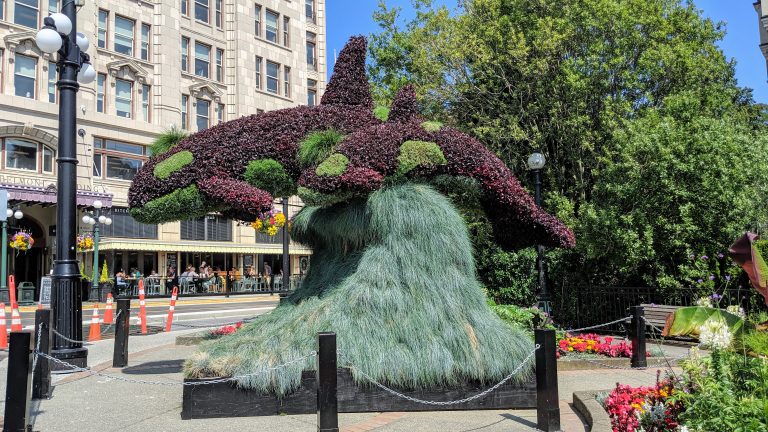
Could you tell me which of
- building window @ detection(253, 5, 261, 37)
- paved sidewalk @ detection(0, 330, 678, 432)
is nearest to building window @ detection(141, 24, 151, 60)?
building window @ detection(253, 5, 261, 37)

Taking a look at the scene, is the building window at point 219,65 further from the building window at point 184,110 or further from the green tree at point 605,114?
the green tree at point 605,114

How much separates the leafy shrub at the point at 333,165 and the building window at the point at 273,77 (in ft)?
119

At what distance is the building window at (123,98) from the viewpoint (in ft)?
110

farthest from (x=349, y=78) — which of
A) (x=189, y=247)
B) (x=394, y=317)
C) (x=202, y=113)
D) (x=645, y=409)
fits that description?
(x=202, y=113)

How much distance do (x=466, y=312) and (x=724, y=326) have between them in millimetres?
3068

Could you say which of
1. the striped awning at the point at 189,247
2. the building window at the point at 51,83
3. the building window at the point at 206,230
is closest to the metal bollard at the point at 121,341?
the striped awning at the point at 189,247

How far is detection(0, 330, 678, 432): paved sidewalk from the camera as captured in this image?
585 cm

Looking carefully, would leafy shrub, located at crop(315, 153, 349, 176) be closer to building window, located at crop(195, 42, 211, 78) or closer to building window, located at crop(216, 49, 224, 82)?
building window, located at crop(195, 42, 211, 78)

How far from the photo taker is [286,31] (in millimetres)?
43281

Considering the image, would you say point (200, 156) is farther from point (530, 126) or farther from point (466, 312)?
point (530, 126)

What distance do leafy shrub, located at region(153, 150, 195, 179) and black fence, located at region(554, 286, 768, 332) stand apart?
1105 centimetres

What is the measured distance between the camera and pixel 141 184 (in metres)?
7.70

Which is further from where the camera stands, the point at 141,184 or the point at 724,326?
the point at 141,184

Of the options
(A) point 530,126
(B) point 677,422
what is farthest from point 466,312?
(A) point 530,126
